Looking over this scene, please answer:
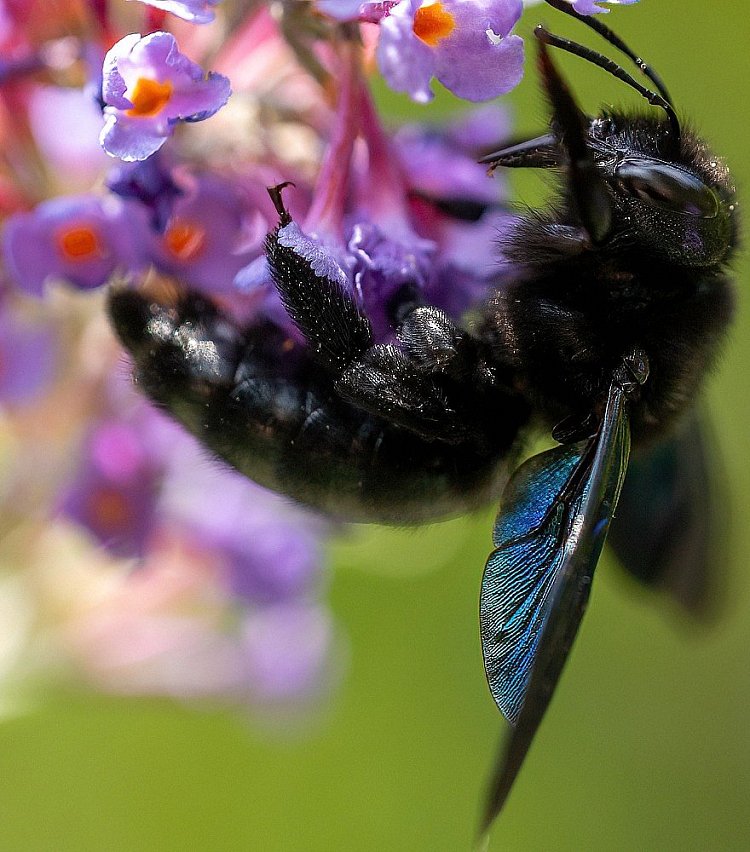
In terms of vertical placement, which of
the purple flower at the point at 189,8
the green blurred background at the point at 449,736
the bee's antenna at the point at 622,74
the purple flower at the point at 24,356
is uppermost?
the purple flower at the point at 189,8

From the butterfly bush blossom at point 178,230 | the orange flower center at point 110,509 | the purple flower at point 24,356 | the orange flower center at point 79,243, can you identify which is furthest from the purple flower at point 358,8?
the orange flower center at point 110,509

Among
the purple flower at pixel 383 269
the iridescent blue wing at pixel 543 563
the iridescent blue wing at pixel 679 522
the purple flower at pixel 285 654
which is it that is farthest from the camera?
the purple flower at pixel 285 654

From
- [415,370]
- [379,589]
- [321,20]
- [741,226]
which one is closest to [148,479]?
[415,370]

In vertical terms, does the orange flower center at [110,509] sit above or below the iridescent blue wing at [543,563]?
below

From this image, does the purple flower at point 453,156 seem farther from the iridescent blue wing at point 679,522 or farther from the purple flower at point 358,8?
the iridescent blue wing at point 679,522

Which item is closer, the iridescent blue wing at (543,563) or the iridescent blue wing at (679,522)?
the iridescent blue wing at (543,563)

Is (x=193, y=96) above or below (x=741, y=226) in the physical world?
above

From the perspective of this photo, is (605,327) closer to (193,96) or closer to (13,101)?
(193,96)

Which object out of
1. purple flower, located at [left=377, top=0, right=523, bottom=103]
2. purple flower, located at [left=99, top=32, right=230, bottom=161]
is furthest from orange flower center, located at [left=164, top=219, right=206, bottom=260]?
purple flower, located at [left=377, top=0, right=523, bottom=103]
